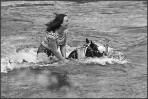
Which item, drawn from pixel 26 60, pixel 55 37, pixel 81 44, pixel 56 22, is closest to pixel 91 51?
pixel 55 37

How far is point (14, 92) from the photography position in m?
7.54

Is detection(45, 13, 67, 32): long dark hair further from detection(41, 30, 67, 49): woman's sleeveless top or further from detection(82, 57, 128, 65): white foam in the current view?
detection(82, 57, 128, 65): white foam

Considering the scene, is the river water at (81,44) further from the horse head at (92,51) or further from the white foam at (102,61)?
the horse head at (92,51)

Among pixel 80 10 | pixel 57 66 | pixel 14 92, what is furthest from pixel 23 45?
pixel 80 10

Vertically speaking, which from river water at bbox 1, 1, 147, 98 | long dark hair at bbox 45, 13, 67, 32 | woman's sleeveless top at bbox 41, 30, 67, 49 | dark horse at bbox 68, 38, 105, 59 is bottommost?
river water at bbox 1, 1, 147, 98

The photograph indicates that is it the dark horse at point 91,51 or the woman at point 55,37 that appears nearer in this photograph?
the woman at point 55,37

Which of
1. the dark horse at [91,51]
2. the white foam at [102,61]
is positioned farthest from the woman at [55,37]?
the white foam at [102,61]

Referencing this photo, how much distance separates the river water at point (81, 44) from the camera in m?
7.79

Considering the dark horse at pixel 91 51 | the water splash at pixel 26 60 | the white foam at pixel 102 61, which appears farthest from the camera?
the white foam at pixel 102 61

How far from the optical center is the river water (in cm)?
779

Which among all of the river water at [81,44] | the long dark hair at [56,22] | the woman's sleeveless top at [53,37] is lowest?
the river water at [81,44]

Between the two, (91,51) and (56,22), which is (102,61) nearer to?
(91,51)

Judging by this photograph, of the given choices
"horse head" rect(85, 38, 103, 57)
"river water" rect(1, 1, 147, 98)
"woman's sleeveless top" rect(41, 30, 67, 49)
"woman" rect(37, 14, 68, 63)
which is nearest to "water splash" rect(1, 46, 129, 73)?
"river water" rect(1, 1, 147, 98)

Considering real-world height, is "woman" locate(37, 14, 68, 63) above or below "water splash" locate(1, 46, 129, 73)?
above
